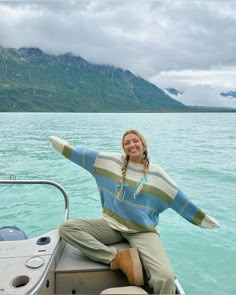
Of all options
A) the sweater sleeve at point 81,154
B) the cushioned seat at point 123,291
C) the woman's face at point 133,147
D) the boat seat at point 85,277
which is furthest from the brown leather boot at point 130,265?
the sweater sleeve at point 81,154

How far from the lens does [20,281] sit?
2.54 metres

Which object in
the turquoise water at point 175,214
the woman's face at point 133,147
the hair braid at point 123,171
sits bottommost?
the turquoise water at point 175,214

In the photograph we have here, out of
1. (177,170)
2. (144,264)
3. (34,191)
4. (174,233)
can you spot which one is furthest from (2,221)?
(177,170)

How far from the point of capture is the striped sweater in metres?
3.19

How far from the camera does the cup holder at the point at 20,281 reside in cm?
251

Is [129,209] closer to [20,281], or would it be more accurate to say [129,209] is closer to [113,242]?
[113,242]

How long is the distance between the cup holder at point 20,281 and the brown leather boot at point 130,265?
738 millimetres

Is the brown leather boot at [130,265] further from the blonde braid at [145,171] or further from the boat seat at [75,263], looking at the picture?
the blonde braid at [145,171]

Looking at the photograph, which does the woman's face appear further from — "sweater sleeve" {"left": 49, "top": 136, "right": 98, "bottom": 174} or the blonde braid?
"sweater sleeve" {"left": 49, "top": 136, "right": 98, "bottom": 174}

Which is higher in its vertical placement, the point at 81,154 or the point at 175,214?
the point at 81,154

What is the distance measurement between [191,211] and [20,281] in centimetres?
168

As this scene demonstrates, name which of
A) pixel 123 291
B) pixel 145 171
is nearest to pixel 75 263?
pixel 123 291

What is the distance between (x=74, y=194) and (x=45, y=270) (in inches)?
285

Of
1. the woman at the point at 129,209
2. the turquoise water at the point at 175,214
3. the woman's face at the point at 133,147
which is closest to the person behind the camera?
the woman at the point at 129,209
